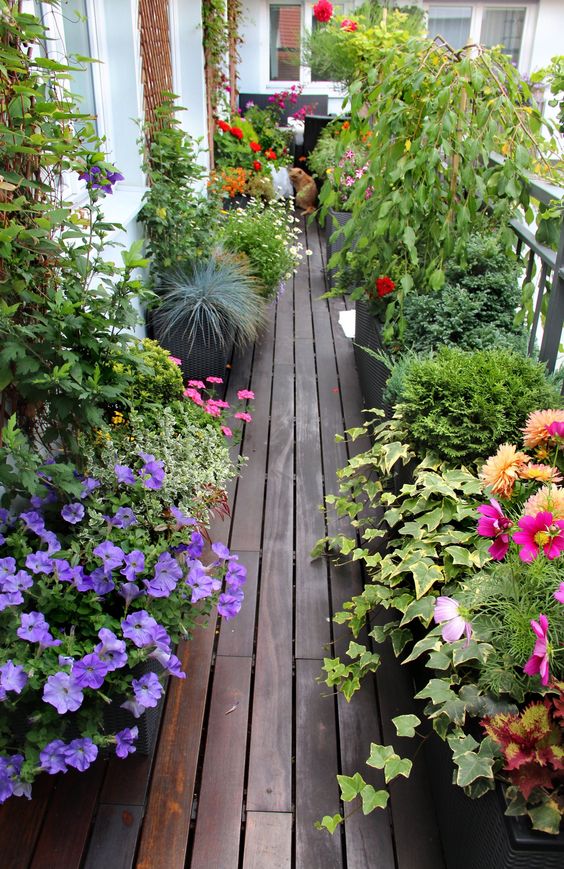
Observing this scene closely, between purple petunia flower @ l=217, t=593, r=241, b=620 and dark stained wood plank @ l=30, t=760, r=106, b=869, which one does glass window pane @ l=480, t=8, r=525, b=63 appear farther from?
dark stained wood plank @ l=30, t=760, r=106, b=869

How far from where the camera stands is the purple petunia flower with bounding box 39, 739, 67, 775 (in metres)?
1.42

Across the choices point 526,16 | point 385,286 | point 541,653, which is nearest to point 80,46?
point 385,286

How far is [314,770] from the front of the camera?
1.76 metres

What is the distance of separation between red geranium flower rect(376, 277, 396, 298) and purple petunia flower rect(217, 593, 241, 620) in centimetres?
186

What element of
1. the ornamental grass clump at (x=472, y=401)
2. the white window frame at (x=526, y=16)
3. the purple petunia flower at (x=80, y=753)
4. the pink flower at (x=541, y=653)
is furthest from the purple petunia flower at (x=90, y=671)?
the white window frame at (x=526, y=16)

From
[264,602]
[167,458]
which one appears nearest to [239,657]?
[264,602]

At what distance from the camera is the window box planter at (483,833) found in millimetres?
1195

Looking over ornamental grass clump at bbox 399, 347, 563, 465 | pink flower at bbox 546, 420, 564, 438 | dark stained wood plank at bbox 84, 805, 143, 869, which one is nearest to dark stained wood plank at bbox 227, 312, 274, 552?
ornamental grass clump at bbox 399, 347, 563, 465

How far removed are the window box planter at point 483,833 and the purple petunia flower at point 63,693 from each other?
790mm

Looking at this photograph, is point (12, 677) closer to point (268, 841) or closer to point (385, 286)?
point (268, 841)

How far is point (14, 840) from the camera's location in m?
1.57

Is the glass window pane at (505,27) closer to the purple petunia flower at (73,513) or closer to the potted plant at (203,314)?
the potted plant at (203,314)

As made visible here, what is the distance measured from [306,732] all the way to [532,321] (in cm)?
180

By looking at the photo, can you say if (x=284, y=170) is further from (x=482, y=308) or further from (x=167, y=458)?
(x=167, y=458)
